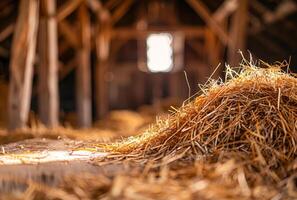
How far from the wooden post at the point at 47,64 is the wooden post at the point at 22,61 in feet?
2.12

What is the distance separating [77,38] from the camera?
30.9 feet

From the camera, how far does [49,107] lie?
6379 millimetres

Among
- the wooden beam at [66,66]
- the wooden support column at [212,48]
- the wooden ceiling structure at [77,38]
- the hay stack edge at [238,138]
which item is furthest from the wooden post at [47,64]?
the wooden support column at [212,48]

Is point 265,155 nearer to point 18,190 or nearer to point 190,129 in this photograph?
point 190,129

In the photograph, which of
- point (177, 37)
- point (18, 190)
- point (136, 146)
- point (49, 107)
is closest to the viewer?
point (18, 190)

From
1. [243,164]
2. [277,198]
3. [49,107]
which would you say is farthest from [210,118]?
[49,107]

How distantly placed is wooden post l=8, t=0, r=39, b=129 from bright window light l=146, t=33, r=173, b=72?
380 inches

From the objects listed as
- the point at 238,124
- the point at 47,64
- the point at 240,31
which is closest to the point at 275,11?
the point at 240,31

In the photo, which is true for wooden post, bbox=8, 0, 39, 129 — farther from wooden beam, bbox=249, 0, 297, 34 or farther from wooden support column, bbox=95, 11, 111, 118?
wooden support column, bbox=95, 11, 111, 118

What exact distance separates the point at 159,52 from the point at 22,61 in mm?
9843

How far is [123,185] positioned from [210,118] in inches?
33.7

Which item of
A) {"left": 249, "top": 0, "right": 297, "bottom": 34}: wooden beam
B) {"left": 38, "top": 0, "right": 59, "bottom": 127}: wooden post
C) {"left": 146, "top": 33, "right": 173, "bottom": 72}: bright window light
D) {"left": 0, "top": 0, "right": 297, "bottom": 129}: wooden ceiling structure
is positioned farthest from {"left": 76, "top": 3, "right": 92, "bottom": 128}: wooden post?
{"left": 146, "top": 33, "right": 173, "bottom": 72}: bright window light

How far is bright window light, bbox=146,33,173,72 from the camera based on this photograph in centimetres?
1513

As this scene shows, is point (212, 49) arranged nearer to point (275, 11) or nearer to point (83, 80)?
point (275, 11)
